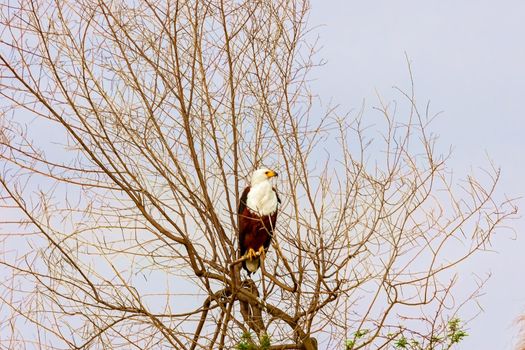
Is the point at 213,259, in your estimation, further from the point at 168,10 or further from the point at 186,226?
the point at 168,10

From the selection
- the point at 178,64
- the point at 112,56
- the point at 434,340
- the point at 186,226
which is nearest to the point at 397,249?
the point at 434,340

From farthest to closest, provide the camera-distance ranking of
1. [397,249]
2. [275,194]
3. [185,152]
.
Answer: [275,194] → [185,152] → [397,249]

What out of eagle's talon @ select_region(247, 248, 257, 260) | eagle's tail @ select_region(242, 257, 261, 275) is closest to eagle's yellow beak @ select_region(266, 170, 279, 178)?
eagle's talon @ select_region(247, 248, 257, 260)

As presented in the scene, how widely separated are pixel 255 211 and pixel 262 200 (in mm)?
102

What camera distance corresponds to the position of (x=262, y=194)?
7.00 meters

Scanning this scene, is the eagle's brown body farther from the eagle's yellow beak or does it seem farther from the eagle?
the eagle's yellow beak

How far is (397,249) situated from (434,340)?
956 mm

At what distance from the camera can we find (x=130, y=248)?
628 cm

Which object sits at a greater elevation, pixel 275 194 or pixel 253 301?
pixel 275 194

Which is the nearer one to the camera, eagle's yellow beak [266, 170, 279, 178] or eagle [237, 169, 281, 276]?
eagle's yellow beak [266, 170, 279, 178]

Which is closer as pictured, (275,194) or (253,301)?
(253,301)

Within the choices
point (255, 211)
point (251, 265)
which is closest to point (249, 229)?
point (255, 211)

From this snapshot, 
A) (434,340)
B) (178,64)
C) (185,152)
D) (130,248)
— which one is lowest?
(434,340)

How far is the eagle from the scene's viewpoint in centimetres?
689
